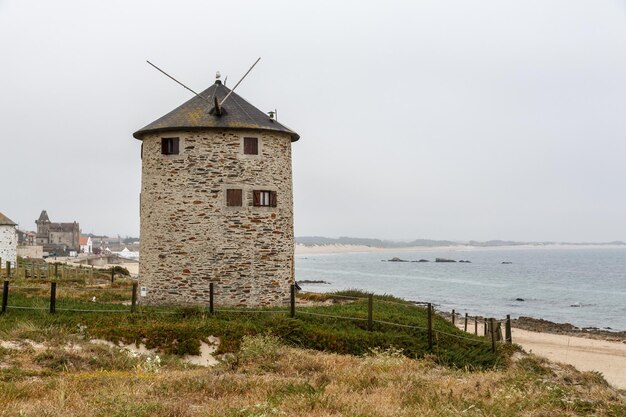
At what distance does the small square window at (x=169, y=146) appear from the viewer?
23.4 meters

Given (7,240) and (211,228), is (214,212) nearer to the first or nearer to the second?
(211,228)

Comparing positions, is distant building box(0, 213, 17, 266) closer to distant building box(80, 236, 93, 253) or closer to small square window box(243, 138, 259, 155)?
small square window box(243, 138, 259, 155)

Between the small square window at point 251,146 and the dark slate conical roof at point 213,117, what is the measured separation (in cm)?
57

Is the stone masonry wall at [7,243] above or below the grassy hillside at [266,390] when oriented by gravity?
above

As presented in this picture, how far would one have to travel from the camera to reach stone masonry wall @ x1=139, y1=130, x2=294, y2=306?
894 inches

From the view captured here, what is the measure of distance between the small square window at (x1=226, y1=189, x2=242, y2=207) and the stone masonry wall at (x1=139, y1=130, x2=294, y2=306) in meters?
0.17

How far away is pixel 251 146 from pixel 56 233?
123 metres

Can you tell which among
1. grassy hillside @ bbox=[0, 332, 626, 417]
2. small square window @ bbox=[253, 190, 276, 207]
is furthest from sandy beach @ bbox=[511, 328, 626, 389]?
grassy hillside @ bbox=[0, 332, 626, 417]

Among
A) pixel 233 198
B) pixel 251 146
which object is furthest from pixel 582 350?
pixel 251 146

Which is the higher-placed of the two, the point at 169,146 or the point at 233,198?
the point at 169,146

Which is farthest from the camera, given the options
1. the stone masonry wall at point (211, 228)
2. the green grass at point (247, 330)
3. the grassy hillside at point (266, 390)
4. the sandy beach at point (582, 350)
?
the sandy beach at point (582, 350)

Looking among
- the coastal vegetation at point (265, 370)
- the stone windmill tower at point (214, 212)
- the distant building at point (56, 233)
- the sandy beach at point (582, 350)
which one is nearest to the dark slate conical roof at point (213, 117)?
the stone windmill tower at point (214, 212)

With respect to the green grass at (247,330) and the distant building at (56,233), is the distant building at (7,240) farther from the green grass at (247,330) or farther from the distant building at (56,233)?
the distant building at (56,233)

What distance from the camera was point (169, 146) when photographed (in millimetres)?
23484
